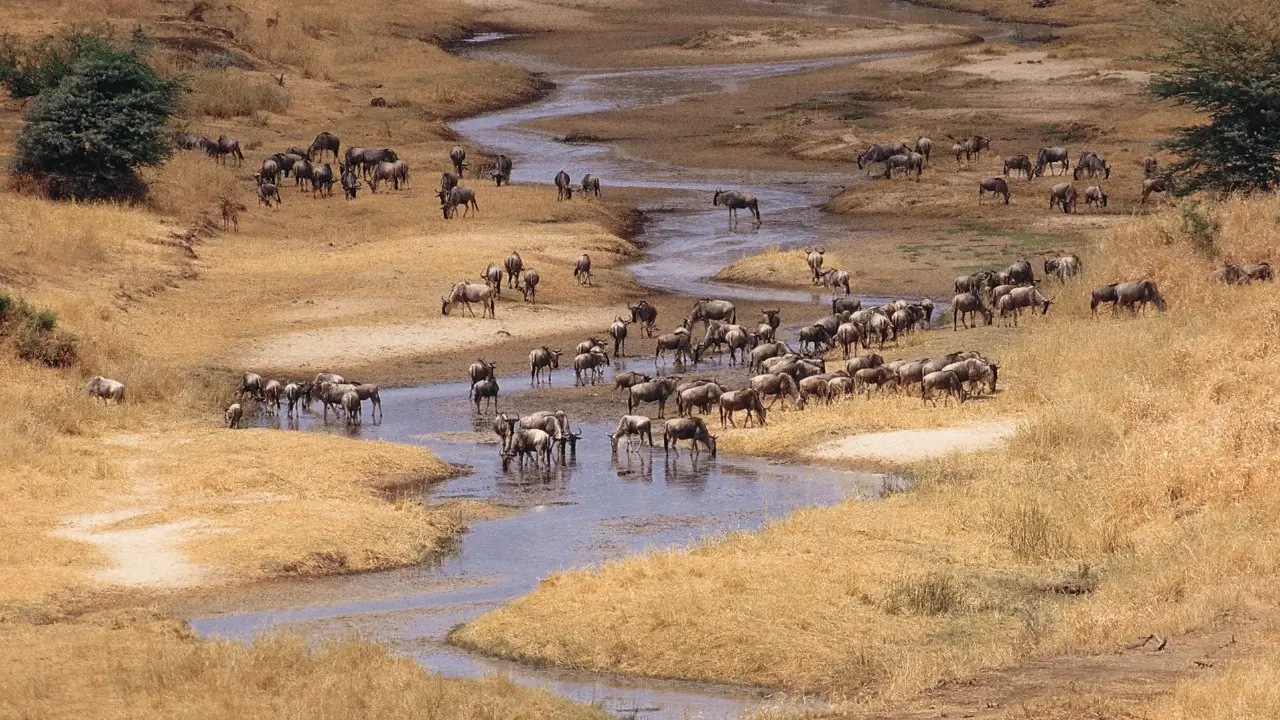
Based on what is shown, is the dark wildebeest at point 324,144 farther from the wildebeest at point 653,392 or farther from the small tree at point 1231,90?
the wildebeest at point 653,392

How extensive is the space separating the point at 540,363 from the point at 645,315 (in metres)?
4.36

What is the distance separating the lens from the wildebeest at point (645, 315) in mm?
37531

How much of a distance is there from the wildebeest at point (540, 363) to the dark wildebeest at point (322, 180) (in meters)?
17.9

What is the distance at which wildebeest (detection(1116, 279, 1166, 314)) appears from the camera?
33.2 m

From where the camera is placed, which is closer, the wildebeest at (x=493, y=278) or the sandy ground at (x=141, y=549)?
the sandy ground at (x=141, y=549)

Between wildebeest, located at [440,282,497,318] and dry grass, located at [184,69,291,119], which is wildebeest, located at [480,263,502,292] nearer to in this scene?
wildebeest, located at [440,282,497,318]

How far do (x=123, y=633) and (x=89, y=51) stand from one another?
3633 centimetres

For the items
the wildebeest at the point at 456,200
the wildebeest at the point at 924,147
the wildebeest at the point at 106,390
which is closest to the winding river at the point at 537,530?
the wildebeest at the point at 106,390

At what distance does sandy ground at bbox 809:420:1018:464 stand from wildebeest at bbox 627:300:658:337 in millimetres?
10388

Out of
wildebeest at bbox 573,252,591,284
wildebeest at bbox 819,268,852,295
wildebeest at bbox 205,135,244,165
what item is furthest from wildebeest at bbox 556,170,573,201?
wildebeest at bbox 819,268,852,295

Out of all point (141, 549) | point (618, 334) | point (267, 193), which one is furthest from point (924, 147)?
point (141, 549)

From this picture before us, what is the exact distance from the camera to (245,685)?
15.1 metres

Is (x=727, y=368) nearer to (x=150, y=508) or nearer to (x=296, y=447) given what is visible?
(x=296, y=447)

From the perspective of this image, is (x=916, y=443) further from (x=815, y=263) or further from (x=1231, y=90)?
(x=1231, y=90)
